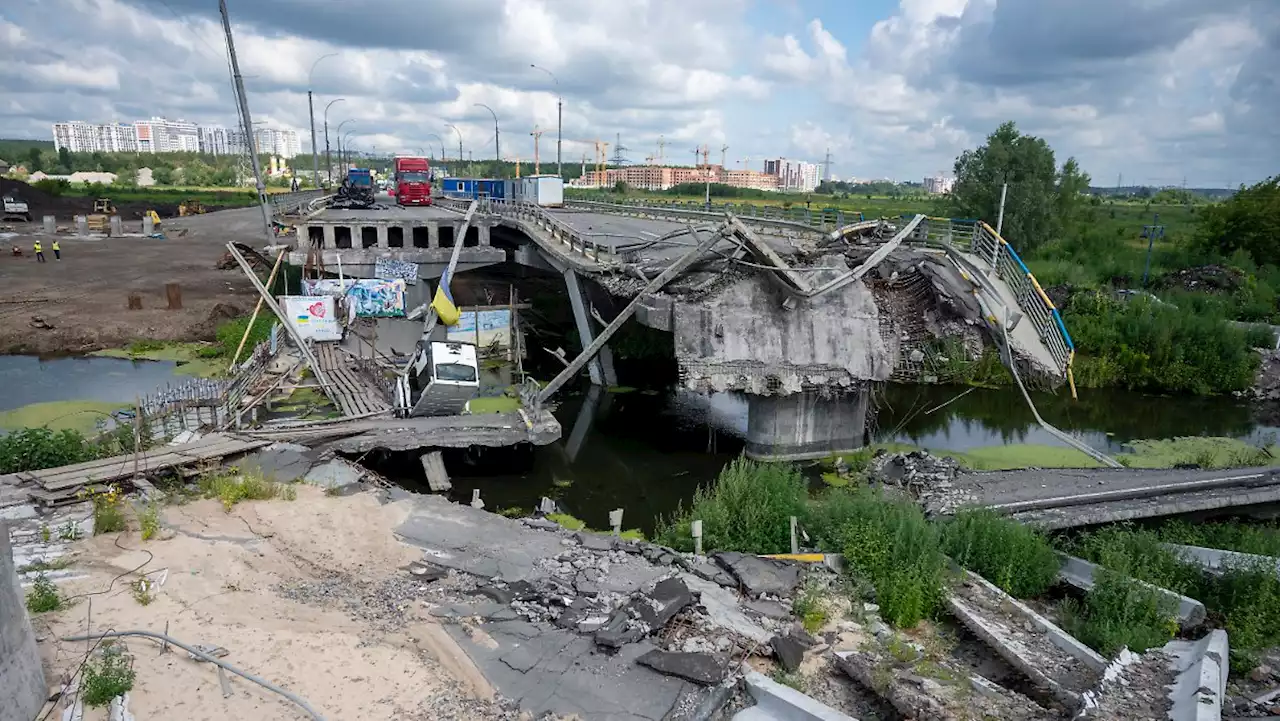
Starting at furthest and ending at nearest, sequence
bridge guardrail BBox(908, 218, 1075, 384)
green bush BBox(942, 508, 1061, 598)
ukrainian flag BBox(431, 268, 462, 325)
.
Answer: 1. ukrainian flag BBox(431, 268, 462, 325)
2. bridge guardrail BBox(908, 218, 1075, 384)
3. green bush BBox(942, 508, 1061, 598)

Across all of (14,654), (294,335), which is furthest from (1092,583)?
(294,335)

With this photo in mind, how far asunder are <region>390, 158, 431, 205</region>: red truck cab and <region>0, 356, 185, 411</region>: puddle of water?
23.5m

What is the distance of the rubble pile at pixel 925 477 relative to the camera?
16.8 metres

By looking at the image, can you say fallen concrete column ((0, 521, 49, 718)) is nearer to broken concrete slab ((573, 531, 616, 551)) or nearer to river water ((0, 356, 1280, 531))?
broken concrete slab ((573, 531, 616, 551))

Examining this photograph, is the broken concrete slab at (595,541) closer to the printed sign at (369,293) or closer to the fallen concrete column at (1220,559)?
the fallen concrete column at (1220,559)

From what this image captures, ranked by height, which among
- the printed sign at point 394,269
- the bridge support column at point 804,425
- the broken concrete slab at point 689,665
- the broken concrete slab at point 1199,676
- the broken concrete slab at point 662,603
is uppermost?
the printed sign at point 394,269

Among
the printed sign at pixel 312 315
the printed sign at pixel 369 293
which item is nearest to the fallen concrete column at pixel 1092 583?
the printed sign at pixel 312 315

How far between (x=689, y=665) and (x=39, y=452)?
1570cm

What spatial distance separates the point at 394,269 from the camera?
3688 cm

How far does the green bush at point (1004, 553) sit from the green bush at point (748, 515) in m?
2.95

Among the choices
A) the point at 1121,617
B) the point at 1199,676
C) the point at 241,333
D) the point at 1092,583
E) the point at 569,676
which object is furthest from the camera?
the point at 241,333

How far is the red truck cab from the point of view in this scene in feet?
173

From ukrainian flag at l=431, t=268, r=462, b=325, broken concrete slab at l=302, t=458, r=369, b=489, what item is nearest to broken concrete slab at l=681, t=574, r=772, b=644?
broken concrete slab at l=302, t=458, r=369, b=489

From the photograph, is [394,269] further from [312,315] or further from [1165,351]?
[1165,351]
